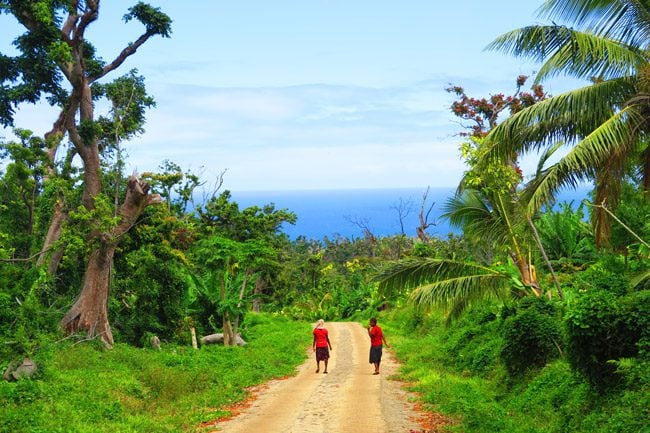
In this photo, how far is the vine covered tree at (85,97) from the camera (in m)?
16.3

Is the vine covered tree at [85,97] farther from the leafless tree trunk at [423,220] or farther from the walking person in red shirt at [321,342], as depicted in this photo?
the leafless tree trunk at [423,220]

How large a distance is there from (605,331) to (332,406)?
17.1 ft

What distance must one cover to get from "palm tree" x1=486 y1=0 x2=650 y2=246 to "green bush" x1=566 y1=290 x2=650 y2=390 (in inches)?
80.0

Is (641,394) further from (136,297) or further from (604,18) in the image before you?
(136,297)

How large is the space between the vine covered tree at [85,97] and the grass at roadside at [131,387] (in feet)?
5.17

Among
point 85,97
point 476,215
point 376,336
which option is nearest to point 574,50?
point 476,215

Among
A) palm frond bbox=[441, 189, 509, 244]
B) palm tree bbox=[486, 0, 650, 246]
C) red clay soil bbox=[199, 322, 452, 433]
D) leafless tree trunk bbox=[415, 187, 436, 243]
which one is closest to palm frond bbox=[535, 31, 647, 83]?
palm tree bbox=[486, 0, 650, 246]

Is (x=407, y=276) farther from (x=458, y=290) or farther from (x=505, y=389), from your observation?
(x=505, y=389)

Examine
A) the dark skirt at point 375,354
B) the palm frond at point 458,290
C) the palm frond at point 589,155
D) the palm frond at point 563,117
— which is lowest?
the dark skirt at point 375,354

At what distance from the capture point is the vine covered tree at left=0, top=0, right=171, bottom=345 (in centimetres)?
1627

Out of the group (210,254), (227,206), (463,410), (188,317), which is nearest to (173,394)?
(463,410)

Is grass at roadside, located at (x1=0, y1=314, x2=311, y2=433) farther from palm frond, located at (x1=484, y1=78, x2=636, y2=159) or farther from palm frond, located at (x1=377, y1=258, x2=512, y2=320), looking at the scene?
palm frond, located at (x1=484, y1=78, x2=636, y2=159)

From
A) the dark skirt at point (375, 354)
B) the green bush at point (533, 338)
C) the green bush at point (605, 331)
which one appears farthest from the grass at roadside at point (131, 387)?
the green bush at point (605, 331)

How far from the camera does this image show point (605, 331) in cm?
834
